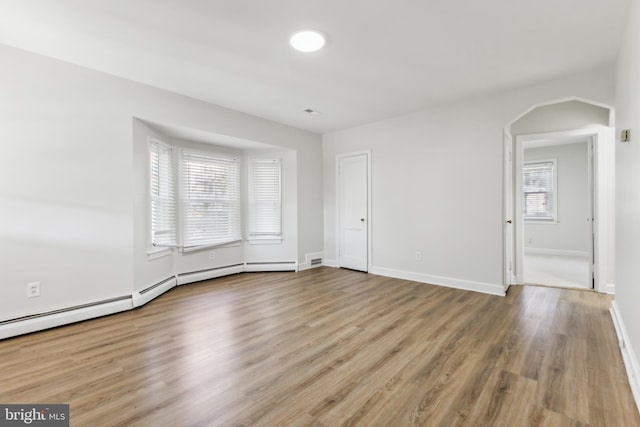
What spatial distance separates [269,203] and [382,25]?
3682 millimetres

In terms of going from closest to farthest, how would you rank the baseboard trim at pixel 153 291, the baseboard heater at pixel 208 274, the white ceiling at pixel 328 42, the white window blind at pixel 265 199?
the white ceiling at pixel 328 42
the baseboard trim at pixel 153 291
the baseboard heater at pixel 208 274
the white window blind at pixel 265 199

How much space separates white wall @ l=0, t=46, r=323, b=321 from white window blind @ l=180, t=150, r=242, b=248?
3.56ft

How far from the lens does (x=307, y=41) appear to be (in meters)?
2.58

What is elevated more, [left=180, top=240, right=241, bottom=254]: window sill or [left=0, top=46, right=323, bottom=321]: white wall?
[left=0, top=46, right=323, bottom=321]: white wall

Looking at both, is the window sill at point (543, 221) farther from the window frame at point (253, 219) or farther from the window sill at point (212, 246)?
the window sill at point (212, 246)

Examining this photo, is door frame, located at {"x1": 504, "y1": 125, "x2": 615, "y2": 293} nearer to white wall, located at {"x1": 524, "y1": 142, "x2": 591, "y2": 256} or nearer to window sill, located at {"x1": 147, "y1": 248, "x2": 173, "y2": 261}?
white wall, located at {"x1": 524, "y1": 142, "x2": 591, "y2": 256}

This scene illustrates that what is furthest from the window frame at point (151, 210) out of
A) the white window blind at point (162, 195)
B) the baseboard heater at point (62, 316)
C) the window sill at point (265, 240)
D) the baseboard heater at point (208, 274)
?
the window sill at point (265, 240)

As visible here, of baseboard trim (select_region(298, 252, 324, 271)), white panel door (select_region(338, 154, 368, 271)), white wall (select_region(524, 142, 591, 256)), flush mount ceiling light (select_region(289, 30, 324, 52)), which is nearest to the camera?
flush mount ceiling light (select_region(289, 30, 324, 52))

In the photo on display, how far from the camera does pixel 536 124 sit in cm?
434

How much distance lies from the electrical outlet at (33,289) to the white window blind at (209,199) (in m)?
1.85

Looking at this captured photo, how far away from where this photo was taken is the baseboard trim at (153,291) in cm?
345

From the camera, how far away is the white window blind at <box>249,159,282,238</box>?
5422mm

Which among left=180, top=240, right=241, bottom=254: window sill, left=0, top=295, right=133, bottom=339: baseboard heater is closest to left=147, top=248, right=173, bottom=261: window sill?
left=180, top=240, right=241, bottom=254: window sill

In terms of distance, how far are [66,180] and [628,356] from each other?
200 inches
